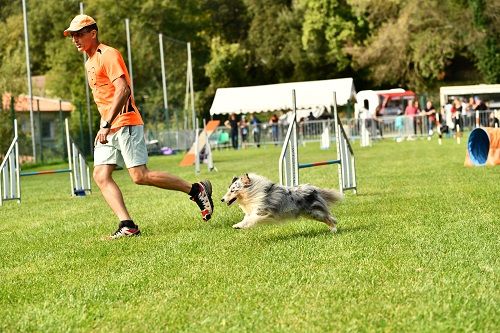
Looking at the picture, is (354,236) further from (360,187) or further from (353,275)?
(360,187)

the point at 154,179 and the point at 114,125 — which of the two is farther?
the point at 154,179

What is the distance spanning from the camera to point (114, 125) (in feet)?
31.5

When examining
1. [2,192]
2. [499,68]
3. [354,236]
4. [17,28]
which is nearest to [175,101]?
[17,28]

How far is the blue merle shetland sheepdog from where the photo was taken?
8711 mm

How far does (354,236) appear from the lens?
8.61 meters

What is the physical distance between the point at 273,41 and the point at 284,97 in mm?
20356

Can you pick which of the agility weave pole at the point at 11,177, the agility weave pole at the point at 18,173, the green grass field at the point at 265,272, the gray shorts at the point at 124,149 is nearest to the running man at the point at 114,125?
the gray shorts at the point at 124,149

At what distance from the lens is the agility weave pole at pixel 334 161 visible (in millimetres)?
11711

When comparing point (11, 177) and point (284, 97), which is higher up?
point (284, 97)

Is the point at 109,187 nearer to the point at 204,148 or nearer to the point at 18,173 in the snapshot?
the point at 18,173

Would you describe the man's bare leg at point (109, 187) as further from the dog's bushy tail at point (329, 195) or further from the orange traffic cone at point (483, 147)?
the orange traffic cone at point (483, 147)

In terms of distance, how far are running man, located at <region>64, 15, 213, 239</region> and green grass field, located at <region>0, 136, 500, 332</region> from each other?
1.61 feet

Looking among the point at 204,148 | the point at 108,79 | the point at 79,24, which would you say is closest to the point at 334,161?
the point at 108,79

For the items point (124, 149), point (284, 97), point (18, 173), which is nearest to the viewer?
point (124, 149)
